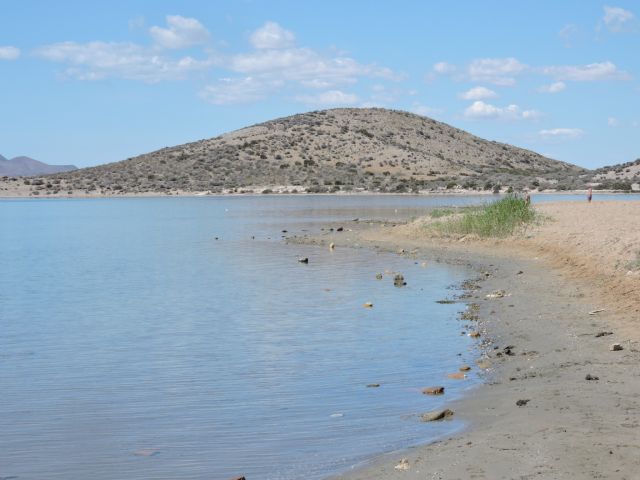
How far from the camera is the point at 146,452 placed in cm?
880

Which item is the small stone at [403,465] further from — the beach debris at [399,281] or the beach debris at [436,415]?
the beach debris at [399,281]

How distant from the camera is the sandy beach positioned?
751 centimetres

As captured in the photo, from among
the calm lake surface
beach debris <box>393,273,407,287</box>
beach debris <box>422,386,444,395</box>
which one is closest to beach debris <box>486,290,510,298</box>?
the calm lake surface

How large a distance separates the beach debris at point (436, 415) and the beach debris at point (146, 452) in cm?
291

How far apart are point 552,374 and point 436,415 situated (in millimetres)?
2199

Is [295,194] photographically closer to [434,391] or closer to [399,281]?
[399,281]

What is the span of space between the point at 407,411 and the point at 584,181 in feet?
242

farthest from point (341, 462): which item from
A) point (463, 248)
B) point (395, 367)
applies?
point (463, 248)

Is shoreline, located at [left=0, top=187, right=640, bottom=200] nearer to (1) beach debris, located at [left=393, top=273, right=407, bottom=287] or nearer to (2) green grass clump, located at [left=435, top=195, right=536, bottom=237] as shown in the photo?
(2) green grass clump, located at [left=435, top=195, right=536, bottom=237]

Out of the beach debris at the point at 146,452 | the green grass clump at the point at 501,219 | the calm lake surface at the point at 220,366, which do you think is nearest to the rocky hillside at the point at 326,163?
the green grass clump at the point at 501,219

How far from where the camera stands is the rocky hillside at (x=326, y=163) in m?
97.7

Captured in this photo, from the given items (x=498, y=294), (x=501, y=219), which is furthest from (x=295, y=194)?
(x=498, y=294)

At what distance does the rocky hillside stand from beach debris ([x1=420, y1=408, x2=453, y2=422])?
73838 millimetres

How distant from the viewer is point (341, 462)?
8.22 meters
